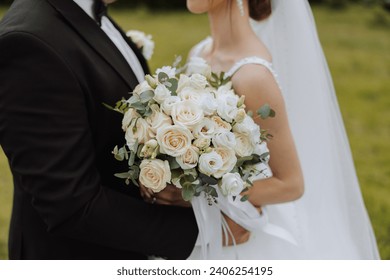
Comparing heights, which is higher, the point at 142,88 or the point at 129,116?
the point at 142,88

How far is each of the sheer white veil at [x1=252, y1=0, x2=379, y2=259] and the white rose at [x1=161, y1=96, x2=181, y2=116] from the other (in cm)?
108

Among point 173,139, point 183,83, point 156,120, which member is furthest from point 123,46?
point 173,139

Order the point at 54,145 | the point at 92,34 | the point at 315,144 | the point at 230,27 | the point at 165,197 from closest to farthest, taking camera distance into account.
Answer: the point at 54,145 < the point at 92,34 < the point at 165,197 < the point at 230,27 < the point at 315,144

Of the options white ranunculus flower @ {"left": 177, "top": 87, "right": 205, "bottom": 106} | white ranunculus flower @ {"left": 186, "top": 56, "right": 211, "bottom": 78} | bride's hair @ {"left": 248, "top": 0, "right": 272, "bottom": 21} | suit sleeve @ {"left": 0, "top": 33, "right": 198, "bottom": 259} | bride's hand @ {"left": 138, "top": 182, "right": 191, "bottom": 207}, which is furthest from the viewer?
bride's hair @ {"left": 248, "top": 0, "right": 272, "bottom": 21}

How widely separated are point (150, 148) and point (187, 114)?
0.20 m

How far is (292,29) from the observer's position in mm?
3049

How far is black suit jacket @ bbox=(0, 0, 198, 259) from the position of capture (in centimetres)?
209

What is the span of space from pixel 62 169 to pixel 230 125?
0.70m

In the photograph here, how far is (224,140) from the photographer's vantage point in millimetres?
2201

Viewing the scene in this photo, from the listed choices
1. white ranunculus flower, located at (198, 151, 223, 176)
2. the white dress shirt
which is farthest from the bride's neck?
white ranunculus flower, located at (198, 151, 223, 176)

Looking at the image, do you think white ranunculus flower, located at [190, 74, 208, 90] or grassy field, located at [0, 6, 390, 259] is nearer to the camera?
white ranunculus flower, located at [190, 74, 208, 90]

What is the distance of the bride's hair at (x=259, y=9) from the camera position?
10.0 feet

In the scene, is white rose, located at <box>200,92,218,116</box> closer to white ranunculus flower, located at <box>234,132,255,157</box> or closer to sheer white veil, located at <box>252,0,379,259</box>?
white ranunculus flower, located at <box>234,132,255,157</box>

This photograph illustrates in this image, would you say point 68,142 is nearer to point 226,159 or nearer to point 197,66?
point 226,159
